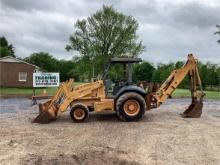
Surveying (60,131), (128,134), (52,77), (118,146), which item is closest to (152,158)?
(118,146)

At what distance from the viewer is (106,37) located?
5028cm

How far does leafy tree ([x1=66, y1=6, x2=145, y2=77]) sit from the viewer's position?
163ft

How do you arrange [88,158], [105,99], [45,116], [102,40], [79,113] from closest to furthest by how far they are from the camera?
[88,158] < [45,116] < [79,113] < [105,99] < [102,40]

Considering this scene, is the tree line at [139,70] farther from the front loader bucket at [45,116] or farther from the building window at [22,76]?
the building window at [22,76]

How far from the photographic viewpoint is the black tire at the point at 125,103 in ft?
53.7

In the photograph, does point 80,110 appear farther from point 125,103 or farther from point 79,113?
point 125,103

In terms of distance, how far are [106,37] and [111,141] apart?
3893 centimetres

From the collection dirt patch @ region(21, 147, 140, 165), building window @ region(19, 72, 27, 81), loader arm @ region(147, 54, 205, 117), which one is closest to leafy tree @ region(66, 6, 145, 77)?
building window @ region(19, 72, 27, 81)

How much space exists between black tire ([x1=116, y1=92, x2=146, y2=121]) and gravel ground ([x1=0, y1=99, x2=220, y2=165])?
0.32m

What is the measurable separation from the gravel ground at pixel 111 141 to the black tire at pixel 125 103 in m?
0.32

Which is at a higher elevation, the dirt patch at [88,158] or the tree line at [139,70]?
the tree line at [139,70]

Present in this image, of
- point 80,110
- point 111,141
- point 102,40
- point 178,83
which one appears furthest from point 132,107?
point 102,40

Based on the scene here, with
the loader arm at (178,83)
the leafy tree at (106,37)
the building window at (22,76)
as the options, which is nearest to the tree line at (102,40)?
the leafy tree at (106,37)

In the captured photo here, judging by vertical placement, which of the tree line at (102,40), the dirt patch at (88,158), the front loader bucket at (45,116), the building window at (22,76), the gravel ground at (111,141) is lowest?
the dirt patch at (88,158)
